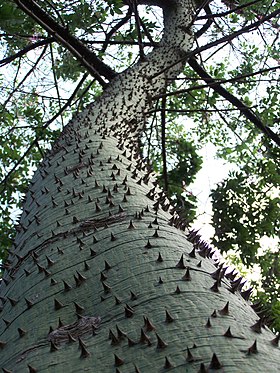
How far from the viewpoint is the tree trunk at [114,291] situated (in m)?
1.22

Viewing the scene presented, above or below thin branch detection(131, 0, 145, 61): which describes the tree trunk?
below

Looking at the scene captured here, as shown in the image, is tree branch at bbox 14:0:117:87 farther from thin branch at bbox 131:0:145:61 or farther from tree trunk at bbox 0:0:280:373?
tree trunk at bbox 0:0:280:373

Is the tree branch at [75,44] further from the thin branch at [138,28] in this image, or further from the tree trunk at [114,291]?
the tree trunk at [114,291]

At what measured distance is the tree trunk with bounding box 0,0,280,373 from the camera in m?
1.22

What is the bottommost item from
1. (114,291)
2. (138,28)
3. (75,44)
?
(114,291)

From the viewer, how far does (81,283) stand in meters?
1.67

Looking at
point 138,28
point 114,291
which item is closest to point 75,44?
point 138,28

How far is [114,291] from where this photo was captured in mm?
1558

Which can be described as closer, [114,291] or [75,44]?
[114,291]

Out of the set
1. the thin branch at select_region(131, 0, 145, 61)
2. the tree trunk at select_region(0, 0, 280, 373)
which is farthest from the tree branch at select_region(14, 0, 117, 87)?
the tree trunk at select_region(0, 0, 280, 373)

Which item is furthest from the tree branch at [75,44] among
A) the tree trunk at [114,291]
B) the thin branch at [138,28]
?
the tree trunk at [114,291]

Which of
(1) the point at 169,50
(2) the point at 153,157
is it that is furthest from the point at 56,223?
(2) the point at 153,157

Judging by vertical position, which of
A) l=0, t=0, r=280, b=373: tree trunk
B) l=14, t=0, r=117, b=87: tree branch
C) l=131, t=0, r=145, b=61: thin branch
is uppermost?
l=14, t=0, r=117, b=87: tree branch

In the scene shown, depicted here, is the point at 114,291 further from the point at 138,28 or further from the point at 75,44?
the point at 75,44
